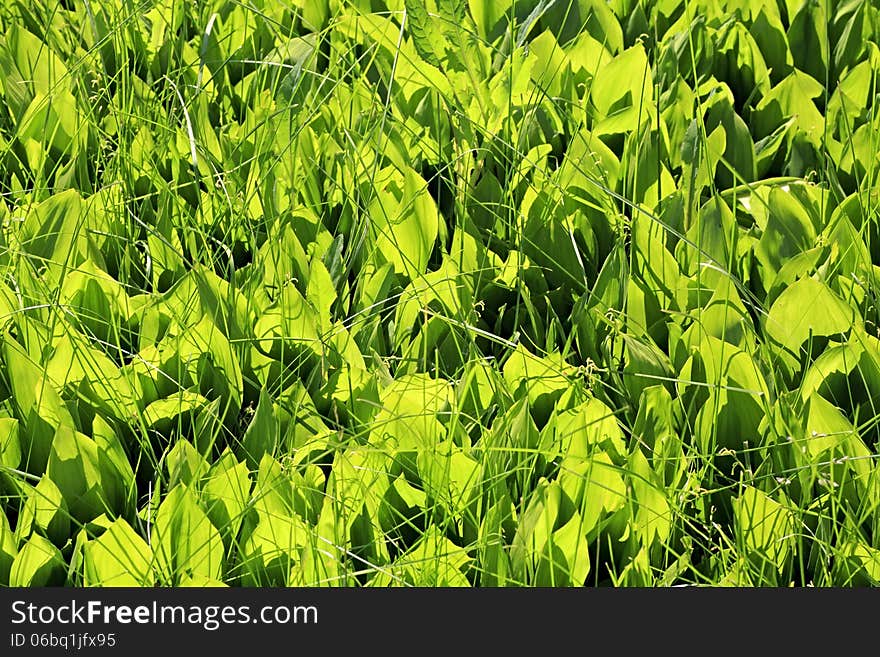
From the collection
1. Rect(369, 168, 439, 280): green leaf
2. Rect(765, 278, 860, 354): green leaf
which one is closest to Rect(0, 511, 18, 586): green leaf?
Rect(369, 168, 439, 280): green leaf

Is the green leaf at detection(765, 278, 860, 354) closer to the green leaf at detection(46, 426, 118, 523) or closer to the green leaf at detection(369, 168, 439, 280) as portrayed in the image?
the green leaf at detection(369, 168, 439, 280)

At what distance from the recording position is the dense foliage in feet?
3.46

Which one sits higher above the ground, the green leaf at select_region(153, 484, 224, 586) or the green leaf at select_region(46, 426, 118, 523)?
the green leaf at select_region(46, 426, 118, 523)

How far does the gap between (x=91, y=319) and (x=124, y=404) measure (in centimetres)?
13

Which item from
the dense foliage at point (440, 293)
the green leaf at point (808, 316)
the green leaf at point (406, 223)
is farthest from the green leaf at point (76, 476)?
the green leaf at point (808, 316)

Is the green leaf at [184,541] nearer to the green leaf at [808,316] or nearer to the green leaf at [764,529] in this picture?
the green leaf at [764,529]

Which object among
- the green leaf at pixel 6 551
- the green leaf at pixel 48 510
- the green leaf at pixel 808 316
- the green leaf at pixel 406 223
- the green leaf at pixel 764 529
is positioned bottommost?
the green leaf at pixel 764 529

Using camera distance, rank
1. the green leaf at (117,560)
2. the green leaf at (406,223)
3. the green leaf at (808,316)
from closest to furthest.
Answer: the green leaf at (117,560) < the green leaf at (808,316) < the green leaf at (406,223)

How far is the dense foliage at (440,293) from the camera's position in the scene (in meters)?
1.06

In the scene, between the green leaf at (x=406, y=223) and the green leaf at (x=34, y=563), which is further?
the green leaf at (x=406, y=223)

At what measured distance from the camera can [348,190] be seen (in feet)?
4.69

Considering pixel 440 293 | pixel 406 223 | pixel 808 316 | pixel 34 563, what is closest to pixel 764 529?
pixel 808 316

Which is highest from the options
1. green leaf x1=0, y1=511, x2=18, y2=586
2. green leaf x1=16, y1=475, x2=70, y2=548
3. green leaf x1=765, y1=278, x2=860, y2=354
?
green leaf x1=765, y1=278, x2=860, y2=354

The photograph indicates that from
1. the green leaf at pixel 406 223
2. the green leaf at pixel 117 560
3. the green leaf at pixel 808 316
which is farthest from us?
the green leaf at pixel 406 223
